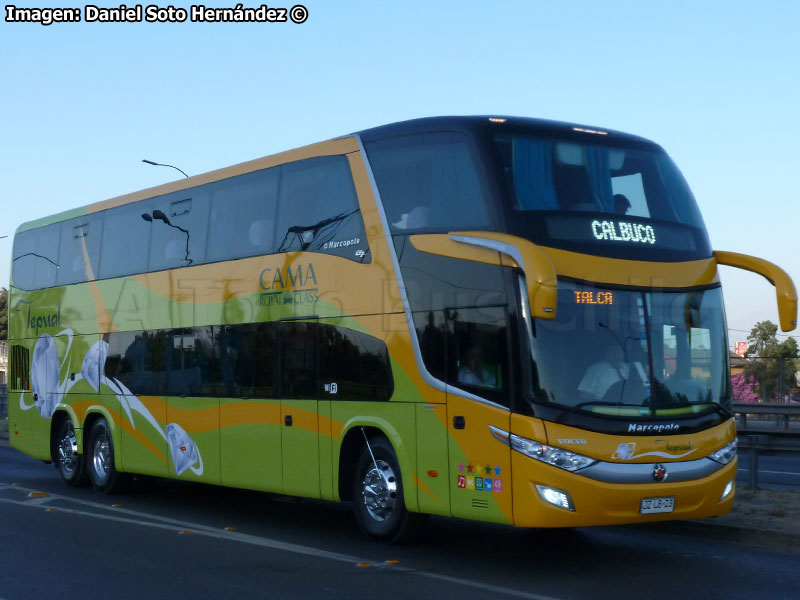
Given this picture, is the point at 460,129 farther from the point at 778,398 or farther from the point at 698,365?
the point at 778,398

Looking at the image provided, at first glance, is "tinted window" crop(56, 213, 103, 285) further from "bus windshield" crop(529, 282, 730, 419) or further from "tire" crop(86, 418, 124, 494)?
"bus windshield" crop(529, 282, 730, 419)

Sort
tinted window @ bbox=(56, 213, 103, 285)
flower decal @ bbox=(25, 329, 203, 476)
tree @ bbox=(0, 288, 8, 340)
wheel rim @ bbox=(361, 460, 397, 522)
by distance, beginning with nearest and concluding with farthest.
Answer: wheel rim @ bbox=(361, 460, 397, 522) < flower decal @ bbox=(25, 329, 203, 476) < tinted window @ bbox=(56, 213, 103, 285) < tree @ bbox=(0, 288, 8, 340)

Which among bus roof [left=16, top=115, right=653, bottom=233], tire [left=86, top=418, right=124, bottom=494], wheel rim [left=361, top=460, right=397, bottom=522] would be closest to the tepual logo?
wheel rim [left=361, top=460, right=397, bottom=522]

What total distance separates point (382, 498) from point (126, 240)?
Result: 6872 millimetres

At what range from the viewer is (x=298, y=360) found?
12461 mm

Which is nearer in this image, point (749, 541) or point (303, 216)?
point (749, 541)

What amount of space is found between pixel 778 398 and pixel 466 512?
16069mm

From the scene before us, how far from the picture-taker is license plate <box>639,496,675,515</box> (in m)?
9.47

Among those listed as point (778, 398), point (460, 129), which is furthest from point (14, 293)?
point (778, 398)

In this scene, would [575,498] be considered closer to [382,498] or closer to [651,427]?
[651,427]

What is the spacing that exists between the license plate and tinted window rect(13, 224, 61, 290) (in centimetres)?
1169

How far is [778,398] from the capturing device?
24125mm

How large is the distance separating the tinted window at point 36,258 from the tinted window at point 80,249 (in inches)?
11.2

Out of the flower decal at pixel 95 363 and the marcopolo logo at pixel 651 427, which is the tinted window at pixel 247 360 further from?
the marcopolo logo at pixel 651 427
